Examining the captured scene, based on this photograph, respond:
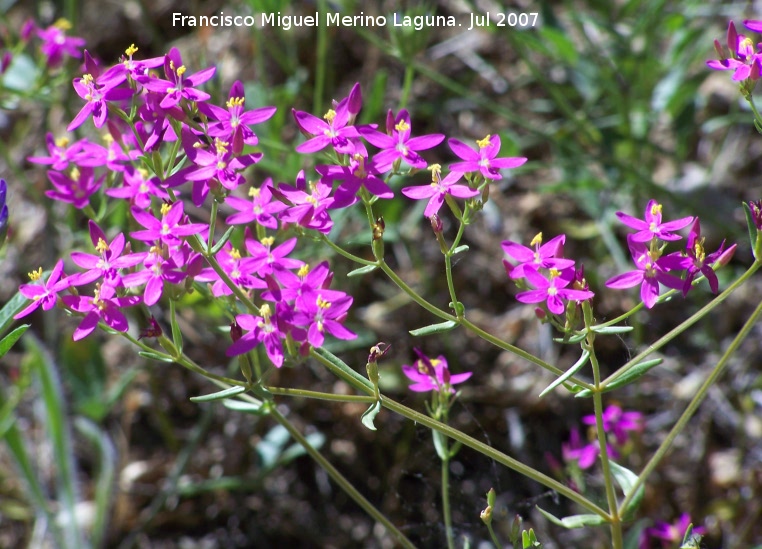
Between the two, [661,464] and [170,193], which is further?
[661,464]

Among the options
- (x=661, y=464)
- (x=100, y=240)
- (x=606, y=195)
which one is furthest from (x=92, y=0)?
(x=661, y=464)

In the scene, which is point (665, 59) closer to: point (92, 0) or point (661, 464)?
point (661, 464)

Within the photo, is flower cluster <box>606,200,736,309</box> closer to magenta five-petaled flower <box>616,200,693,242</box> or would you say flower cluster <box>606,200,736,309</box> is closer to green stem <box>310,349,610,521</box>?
magenta five-petaled flower <box>616,200,693,242</box>

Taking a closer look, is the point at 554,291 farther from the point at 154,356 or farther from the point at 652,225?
the point at 154,356

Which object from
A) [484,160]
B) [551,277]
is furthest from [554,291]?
[484,160]

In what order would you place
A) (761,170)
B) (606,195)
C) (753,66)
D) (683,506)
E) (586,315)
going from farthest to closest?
(761,170)
(606,195)
(683,506)
(753,66)
(586,315)

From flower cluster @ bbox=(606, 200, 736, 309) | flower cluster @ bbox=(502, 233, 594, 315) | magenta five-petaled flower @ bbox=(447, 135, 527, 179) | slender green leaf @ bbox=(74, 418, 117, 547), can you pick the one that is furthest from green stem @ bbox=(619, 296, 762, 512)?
slender green leaf @ bbox=(74, 418, 117, 547)

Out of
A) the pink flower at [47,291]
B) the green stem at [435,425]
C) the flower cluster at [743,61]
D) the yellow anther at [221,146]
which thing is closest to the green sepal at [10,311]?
the pink flower at [47,291]
